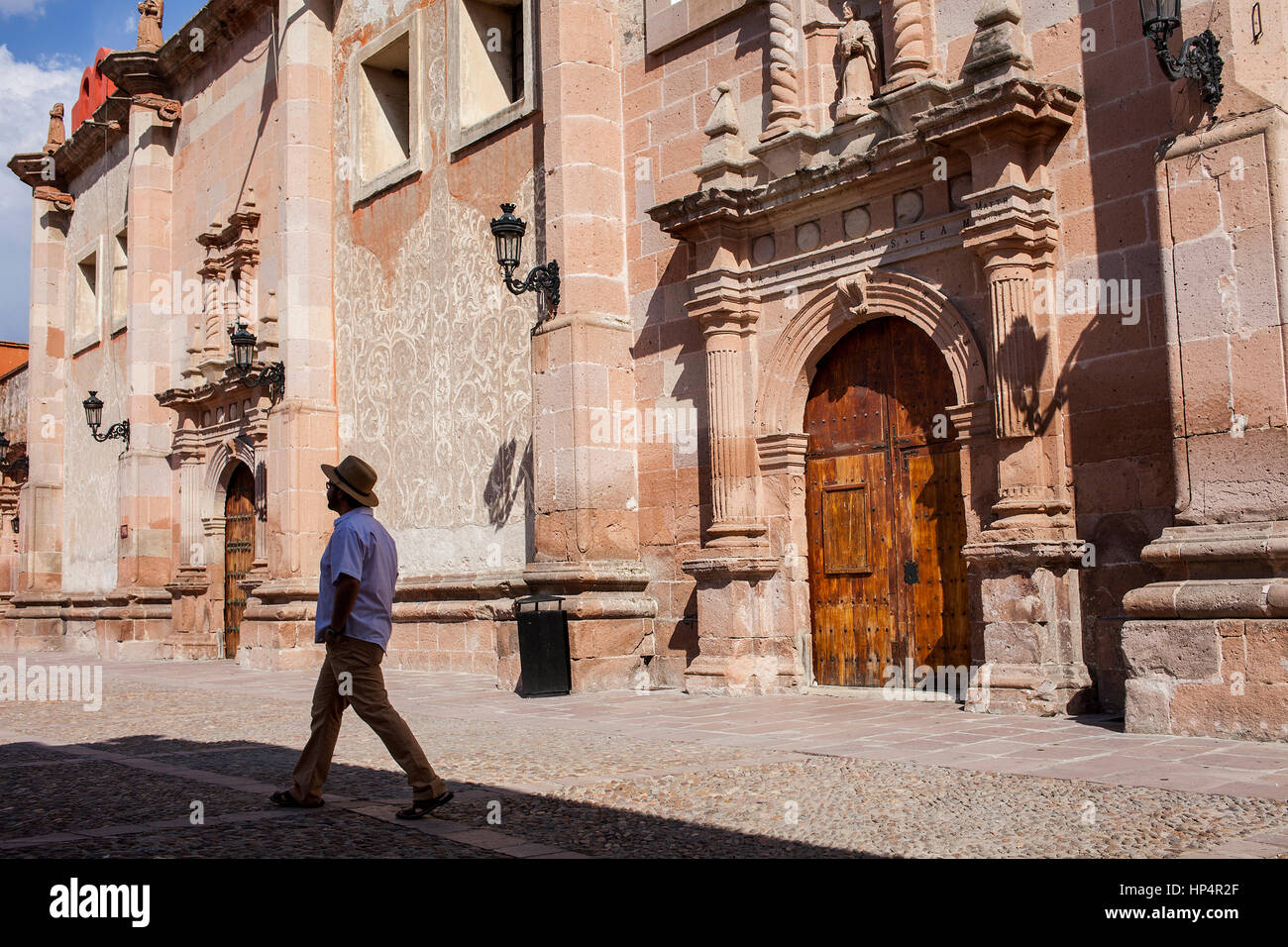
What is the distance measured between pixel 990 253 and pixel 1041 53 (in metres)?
1.51

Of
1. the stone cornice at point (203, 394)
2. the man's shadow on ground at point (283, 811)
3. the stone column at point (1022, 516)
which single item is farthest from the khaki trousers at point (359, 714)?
the stone cornice at point (203, 394)

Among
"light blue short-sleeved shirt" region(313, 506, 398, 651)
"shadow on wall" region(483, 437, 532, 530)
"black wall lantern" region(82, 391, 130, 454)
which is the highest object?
"black wall lantern" region(82, 391, 130, 454)

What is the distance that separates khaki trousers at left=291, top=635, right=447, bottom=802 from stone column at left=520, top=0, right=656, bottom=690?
5542mm

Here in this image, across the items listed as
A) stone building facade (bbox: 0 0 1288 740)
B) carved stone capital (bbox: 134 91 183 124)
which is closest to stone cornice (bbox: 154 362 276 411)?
stone building facade (bbox: 0 0 1288 740)

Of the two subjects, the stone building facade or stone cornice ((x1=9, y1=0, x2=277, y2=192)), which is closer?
the stone building facade

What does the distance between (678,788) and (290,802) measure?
5.66 ft

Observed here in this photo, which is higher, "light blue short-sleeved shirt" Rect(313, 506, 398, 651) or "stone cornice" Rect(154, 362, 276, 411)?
"stone cornice" Rect(154, 362, 276, 411)

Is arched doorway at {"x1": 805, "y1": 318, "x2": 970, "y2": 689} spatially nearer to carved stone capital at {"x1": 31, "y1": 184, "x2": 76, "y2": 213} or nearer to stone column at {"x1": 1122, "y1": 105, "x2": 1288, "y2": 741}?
stone column at {"x1": 1122, "y1": 105, "x2": 1288, "y2": 741}

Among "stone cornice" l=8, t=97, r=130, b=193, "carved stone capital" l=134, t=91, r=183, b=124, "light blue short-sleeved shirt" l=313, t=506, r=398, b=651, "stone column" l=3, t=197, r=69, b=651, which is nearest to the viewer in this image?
"light blue short-sleeved shirt" l=313, t=506, r=398, b=651

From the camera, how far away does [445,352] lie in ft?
45.2

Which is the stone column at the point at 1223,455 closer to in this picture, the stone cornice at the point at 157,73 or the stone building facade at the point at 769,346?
the stone building facade at the point at 769,346

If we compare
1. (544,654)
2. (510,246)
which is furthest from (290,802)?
(510,246)

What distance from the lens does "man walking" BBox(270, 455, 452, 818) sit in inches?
199

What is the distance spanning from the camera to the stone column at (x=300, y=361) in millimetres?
15352
